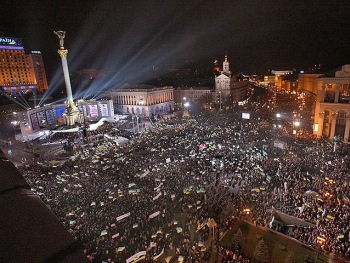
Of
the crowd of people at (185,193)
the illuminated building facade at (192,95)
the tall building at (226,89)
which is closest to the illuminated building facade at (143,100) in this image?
the illuminated building facade at (192,95)

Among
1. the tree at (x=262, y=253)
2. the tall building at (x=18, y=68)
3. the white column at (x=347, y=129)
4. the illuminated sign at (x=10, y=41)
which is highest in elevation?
the illuminated sign at (x=10, y=41)

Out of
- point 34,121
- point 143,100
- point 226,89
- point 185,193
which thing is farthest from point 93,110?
point 185,193

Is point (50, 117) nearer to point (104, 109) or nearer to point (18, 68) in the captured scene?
point (104, 109)

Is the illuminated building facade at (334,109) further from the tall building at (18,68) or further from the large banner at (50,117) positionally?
the tall building at (18,68)

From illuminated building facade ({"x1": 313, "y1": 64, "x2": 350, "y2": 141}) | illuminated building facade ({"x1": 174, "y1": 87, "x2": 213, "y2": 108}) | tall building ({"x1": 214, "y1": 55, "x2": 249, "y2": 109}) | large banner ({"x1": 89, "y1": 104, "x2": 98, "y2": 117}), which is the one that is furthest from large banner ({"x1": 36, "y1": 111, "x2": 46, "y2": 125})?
illuminated building facade ({"x1": 313, "y1": 64, "x2": 350, "y2": 141})

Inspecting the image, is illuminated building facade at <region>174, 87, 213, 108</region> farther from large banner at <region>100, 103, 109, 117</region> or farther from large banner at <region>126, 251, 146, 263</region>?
large banner at <region>126, 251, 146, 263</region>

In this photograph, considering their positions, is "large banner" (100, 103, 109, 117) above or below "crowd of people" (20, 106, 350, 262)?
above

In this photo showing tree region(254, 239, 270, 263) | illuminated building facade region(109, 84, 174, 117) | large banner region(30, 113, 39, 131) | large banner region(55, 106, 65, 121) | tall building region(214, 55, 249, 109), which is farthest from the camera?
tall building region(214, 55, 249, 109)
